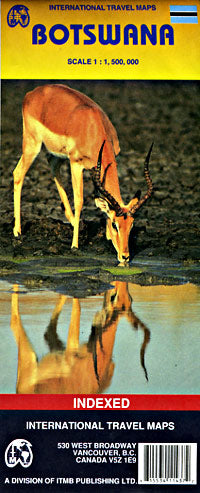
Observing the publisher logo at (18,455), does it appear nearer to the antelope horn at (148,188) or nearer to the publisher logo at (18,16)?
the publisher logo at (18,16)

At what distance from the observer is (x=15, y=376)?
107 inches

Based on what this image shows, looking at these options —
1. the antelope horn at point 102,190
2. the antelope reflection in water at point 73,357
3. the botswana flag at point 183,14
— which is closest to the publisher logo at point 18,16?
the botswana flag at point 183,14

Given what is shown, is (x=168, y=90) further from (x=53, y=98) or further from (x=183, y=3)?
(x=53, y=98)

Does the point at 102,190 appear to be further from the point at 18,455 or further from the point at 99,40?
the point at 18,455

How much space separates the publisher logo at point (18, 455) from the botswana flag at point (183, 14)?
1.87 m

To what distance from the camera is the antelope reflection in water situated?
2.65 m

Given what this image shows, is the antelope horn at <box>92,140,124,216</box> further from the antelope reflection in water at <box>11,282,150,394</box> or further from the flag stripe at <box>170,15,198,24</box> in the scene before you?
the flag stripe at <box>170,15,198,24</box>

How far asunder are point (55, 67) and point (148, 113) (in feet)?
7.58

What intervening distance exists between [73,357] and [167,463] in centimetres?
60

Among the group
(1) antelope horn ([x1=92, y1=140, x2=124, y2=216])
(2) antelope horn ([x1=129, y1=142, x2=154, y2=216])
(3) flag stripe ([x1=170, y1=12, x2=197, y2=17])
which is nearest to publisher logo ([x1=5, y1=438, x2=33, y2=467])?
(3) flag stripe ([x1=170, y1=12, x2=197, y2=17])

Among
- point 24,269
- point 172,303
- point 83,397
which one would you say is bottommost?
point 83,397

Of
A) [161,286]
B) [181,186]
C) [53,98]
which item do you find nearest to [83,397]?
[161,286]

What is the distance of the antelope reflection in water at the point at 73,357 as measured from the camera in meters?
2.65

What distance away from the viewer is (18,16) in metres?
3.27
